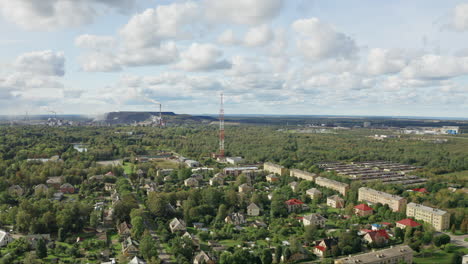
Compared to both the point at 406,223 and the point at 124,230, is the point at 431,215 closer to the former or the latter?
the point at 406,223

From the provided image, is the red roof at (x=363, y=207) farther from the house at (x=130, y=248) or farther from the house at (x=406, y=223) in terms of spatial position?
A: the house at (x=130, y=248)

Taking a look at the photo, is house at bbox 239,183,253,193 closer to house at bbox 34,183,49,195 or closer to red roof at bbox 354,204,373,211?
red roof at bbox 354,204,373,211

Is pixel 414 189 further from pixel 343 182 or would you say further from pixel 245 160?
pixel 245 160

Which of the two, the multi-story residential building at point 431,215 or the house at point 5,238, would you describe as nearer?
the house at point 5,238

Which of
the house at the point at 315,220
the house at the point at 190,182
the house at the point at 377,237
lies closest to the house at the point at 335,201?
the house at the point at 315,220

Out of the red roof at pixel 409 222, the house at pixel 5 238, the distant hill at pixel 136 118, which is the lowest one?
the house at pixel 5 238

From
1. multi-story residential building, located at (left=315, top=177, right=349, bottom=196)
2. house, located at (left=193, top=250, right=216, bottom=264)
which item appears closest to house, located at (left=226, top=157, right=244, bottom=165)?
multi-story residential building, located at (left=315, top=177, right=349, bottom=196)
